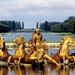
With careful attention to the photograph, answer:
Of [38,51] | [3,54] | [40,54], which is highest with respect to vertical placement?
[38,51]

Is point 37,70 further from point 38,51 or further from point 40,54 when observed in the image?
point 38,51

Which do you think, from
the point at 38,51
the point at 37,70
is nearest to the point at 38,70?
the point at 37,70

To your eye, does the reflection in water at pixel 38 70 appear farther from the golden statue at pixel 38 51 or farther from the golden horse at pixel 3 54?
the golden horse at pixel 3 54

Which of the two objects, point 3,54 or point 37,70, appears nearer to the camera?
point 37,70

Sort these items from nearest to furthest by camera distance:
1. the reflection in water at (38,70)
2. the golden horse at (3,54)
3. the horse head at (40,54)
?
the reflection in water at (38,70) → the horse head at (40,54) → the golden horse at (3,54)

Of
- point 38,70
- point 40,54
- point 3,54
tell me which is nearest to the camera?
point 38,70

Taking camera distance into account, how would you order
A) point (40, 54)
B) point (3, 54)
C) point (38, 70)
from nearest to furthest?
point (38, 70) → point (40, 54) → point (3, 54)

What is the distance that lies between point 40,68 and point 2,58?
209cm

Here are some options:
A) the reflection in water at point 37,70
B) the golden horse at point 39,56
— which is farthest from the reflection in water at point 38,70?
the golden horse at point 39,56

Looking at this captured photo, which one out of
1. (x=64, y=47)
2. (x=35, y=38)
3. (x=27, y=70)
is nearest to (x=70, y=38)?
(x=64, y=47)

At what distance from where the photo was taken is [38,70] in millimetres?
15938

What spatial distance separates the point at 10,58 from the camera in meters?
17.8

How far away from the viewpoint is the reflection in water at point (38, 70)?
1507 centimetres

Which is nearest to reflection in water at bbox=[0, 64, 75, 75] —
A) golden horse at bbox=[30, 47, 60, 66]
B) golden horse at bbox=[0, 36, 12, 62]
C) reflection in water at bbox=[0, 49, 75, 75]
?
reflection in water at bbox=[0, 49, 75, 75]
